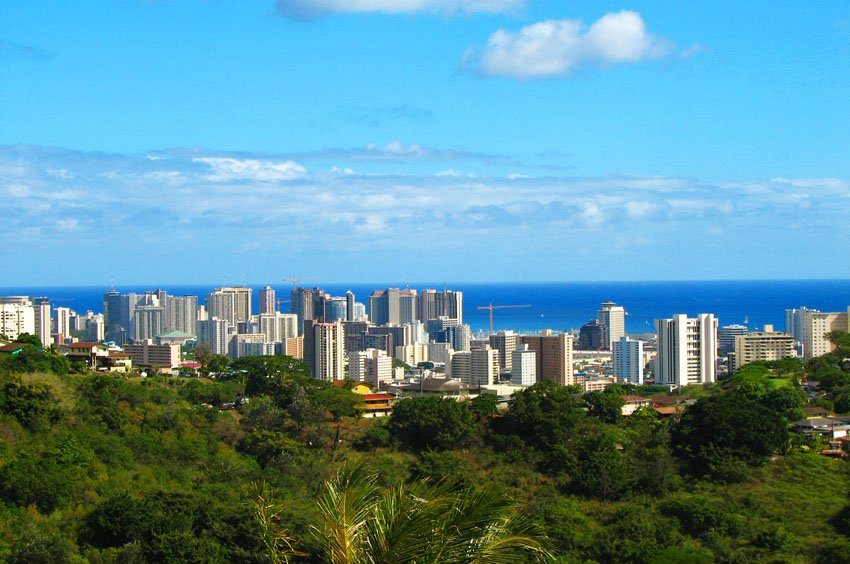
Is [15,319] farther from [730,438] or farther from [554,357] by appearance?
[730,438]

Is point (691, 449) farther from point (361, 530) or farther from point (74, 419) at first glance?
point (361, 530)

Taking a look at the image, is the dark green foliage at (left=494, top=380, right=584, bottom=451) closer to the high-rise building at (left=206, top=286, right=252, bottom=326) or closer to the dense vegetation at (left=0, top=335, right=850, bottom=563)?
the dense vegetation at (left=0, top=335, right=850, bottom=563)

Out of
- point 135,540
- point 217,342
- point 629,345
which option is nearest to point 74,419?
point 135,540

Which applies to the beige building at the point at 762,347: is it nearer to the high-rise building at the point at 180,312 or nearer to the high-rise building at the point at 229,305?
the high-rise building at the point at 229,305

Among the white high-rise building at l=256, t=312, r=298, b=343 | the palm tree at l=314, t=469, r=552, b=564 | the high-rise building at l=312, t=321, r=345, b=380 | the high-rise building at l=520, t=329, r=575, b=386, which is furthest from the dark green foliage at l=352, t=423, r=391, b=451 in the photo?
the white high-rise building at l=256, t=312, r=298, b=343

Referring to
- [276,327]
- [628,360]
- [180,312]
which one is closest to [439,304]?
[276,327]
